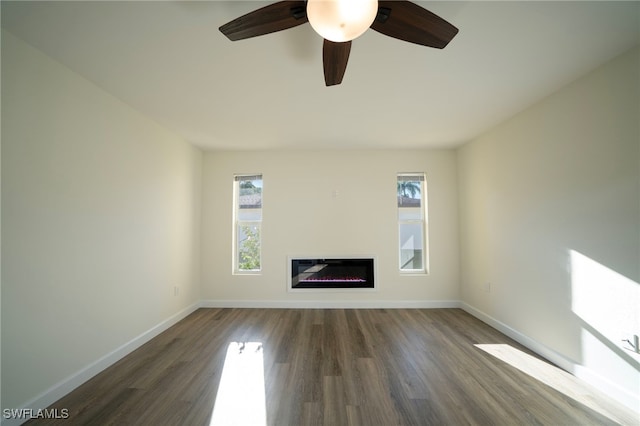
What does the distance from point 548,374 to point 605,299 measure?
775 mm

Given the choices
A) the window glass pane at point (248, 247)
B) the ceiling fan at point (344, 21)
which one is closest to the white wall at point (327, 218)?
the window glass pane at point (248, 247)

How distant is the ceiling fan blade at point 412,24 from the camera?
3.64ft

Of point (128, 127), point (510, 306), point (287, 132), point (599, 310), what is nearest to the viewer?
point (599, 310)

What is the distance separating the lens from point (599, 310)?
1.91 metres

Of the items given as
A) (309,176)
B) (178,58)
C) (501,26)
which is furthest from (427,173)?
(178,58)

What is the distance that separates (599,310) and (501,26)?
222 centimetres

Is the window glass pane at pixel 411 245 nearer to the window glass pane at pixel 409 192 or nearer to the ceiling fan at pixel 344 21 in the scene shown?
the window glass pane at pixel 409 192

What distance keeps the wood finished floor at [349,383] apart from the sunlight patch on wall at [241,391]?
44 millimetres

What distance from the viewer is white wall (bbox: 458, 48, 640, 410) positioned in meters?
1.75

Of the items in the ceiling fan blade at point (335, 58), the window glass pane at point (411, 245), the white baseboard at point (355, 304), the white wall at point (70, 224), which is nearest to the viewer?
the ceiling fan blade at point (335, 58)

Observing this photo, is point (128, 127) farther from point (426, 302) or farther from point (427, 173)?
point (426, 302)

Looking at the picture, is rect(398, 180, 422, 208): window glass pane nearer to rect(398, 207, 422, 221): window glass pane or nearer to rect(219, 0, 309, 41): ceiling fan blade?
rect(398, 207, 422, 221): window glass pane

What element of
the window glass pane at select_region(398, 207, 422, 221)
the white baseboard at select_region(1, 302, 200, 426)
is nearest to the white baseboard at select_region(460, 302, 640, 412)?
the window glass pane at select_region(398, 207, 422, 221)

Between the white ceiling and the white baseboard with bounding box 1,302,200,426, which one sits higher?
the white ceiling
